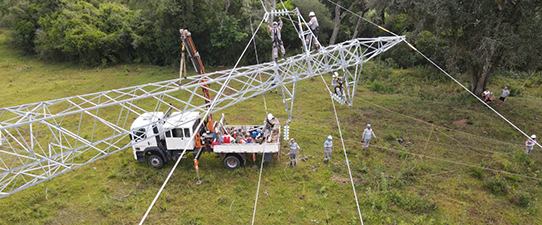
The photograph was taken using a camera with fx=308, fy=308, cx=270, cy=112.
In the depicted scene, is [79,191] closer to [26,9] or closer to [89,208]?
[89,208]

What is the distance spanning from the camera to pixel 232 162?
40.7 ft

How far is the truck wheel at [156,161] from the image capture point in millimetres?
12438

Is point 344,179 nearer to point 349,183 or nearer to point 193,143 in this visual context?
point 349,183

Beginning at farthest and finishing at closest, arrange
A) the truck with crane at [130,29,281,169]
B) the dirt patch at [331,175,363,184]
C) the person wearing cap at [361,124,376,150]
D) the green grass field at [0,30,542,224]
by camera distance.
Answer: the person wearing cap at [361,124,376,150] → the truck with crane at [130,29,281,169] → the dirt patch at [331,175,363,184] → the green grass field at [0,30,542,224]

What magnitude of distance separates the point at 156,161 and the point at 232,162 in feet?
10.2

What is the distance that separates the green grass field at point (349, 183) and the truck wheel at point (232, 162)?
27cm

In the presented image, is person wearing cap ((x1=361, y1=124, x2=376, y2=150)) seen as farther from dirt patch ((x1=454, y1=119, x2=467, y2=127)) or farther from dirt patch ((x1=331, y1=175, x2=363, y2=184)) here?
dirt patch ((x1=454, y1=119, x2=467, y2=127))

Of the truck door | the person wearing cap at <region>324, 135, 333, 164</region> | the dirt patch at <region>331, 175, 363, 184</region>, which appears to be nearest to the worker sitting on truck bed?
the person wearing cap at <region>324, 135, 333, 164</region>

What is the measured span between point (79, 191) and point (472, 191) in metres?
14.3

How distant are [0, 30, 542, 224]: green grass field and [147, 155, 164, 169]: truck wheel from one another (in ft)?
0.77

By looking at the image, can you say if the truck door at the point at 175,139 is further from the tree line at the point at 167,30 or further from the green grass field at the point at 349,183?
the tree line at the point at 167,30

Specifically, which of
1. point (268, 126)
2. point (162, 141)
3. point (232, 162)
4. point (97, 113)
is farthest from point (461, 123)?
point (97, 113)

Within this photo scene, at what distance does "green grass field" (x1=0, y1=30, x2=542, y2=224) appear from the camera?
10109mm

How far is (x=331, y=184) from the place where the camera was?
11367 mm
